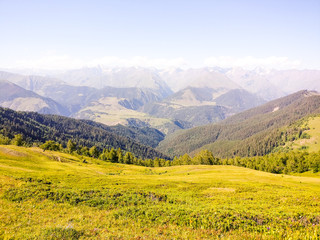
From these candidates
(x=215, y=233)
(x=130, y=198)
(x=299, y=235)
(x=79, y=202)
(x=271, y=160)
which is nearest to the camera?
(x=299, y=235)

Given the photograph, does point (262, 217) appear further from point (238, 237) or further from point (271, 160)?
point (271, 160)

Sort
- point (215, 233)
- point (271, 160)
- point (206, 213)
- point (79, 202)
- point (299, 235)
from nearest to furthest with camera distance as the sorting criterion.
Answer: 1. point (299, 235)
2. point (215, 233)
3. point (206, 213)
4. point (79, 202)
5. point (271, 160)

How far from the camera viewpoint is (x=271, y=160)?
156m

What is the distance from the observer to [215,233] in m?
14.1

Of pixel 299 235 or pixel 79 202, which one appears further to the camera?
pixel 79 202

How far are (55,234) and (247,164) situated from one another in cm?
17012

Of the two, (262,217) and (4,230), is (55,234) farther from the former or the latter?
(262,217)

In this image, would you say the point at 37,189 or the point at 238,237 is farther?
the point at 37,189

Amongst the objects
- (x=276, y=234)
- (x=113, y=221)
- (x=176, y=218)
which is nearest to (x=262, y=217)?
(x=276, y=234)

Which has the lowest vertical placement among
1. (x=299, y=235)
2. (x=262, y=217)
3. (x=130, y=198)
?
(x=130, y=198)

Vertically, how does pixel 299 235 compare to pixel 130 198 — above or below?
above

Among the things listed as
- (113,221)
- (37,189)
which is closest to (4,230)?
(113,221)

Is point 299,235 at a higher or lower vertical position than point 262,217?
higher

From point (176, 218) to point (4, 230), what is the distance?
14377 mm
